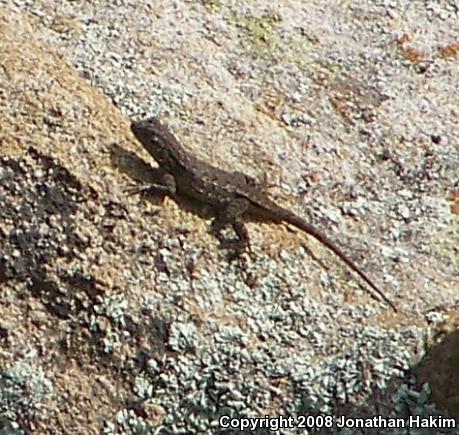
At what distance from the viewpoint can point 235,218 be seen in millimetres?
6066

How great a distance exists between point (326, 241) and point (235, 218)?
0.47m

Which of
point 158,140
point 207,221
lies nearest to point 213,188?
point 207,221

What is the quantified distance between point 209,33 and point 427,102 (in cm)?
133

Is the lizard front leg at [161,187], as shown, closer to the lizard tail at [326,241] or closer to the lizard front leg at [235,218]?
the lizard front leg at [235,218]

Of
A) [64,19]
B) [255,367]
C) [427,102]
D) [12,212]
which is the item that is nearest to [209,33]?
[64,19]

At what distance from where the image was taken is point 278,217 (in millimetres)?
6105

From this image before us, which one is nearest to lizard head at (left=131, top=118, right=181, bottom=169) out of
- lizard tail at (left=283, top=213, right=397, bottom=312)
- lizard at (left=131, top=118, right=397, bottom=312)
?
lizard at (left=131, top=118, right=397, bottom=312)

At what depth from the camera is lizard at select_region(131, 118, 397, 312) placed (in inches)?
239

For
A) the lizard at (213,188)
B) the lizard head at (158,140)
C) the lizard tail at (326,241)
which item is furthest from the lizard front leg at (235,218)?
the lizard head at (158,140)

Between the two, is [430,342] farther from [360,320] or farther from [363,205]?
[363,205]

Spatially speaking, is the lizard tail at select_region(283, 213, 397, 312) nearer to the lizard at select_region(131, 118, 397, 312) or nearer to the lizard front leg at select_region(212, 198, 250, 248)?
the lizard at select_region(131, 118, 397, 312)

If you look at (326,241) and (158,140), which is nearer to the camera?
(326,241)

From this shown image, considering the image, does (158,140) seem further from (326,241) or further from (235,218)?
(326,241)

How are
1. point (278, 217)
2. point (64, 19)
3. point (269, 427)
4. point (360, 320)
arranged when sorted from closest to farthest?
point (269, 427), point (360, 320), point (278, 217), point (64, 19)
